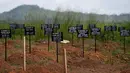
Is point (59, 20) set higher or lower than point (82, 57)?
higher

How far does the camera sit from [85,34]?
1958cm

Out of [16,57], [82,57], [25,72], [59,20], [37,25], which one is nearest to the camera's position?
[25,72]

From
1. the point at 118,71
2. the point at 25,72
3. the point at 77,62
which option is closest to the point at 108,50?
the point at 77,62

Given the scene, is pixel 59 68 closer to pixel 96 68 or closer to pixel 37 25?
pixel 96 68

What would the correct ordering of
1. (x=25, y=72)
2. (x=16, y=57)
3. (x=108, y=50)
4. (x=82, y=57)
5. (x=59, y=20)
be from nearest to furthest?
(x=25, y=72) < (x=16, y=57) < (x=82, y=57) < (x=108, y=50) < (x=59, y=20)

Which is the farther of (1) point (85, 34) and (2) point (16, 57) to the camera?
(1) point (85, 34)

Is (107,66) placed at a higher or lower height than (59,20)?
lower

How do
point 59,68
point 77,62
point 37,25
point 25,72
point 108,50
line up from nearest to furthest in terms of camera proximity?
point 25,72 → point 59,68 → point 77,62 → point 108,50 → point 37,25

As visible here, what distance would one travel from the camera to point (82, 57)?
1958 cm

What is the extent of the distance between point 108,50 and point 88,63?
20.4ft

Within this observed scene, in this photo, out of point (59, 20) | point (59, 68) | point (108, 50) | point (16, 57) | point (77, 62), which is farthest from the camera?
point (59, 20)

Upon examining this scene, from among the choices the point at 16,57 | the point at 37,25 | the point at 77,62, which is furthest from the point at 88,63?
the point at 37,25

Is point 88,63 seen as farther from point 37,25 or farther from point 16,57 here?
point 37,25

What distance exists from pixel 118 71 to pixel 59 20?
16.0 meters
